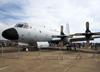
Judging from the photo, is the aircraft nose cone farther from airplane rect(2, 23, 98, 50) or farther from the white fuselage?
the white fuselage

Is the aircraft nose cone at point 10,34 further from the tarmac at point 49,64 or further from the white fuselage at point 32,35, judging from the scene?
the tarmac at point 49,64

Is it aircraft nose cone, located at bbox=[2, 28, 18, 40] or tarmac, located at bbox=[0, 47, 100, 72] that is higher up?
aircraft nose cone, located at bbox=[2, 28, 18, 40]

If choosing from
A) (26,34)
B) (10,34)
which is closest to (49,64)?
(10,34)

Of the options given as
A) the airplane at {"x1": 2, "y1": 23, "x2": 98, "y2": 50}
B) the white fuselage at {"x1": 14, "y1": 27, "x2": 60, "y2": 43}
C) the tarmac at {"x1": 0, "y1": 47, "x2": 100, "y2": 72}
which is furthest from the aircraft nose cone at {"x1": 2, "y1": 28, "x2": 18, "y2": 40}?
the tarmac at {"x1": 0, "y1": 47, "x2": 100, "y2": 72}

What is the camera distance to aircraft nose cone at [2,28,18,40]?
1276cm

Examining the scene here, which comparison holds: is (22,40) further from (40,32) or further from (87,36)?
(87,36)

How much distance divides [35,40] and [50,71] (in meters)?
11.9

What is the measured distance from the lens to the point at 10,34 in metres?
12.8

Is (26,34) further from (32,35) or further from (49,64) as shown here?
(49,64)

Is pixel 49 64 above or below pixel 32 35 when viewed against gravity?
below

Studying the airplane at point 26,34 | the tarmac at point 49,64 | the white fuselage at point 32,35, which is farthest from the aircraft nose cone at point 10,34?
the tarmac at point 49,64

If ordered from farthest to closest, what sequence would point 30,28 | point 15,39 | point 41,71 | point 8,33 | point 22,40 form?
point 30,28
point 22,40
point 15,39
point 8,33
point 41,71

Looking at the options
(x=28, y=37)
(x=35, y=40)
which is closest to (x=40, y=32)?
(x=35, y=40)

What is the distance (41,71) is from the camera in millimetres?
4859
